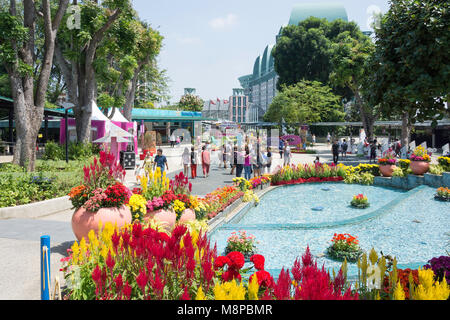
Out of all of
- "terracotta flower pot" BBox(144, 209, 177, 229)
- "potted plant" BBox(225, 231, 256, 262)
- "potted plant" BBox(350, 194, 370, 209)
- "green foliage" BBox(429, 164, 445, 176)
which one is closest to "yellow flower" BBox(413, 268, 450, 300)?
"potted plant" BBox(225, 231, 256, 262)

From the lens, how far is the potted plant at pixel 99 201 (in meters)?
5.85

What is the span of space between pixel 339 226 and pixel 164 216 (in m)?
5.27

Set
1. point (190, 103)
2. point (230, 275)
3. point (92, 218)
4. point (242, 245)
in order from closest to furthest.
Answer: point (230, 275), point (92, 218), point (242, 245), point (190, 103)

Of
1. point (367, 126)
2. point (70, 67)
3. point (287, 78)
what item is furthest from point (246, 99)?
point (70, 67)

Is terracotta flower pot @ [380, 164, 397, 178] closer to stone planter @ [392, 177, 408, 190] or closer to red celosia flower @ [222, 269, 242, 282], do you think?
stone planter @ [392, 177, 408, 190]

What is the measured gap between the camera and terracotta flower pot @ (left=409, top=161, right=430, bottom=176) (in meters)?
16.6

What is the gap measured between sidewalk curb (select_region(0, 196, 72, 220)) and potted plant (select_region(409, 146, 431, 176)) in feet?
51.5

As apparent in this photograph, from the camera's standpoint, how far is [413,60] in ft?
11.5

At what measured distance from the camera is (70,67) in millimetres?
20375

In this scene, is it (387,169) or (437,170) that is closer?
(437,170)

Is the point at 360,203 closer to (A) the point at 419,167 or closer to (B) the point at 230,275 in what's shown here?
(A) the point at 419,167

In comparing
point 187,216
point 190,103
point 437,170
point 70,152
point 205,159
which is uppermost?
point 190,103

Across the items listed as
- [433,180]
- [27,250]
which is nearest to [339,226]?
[27,250]
